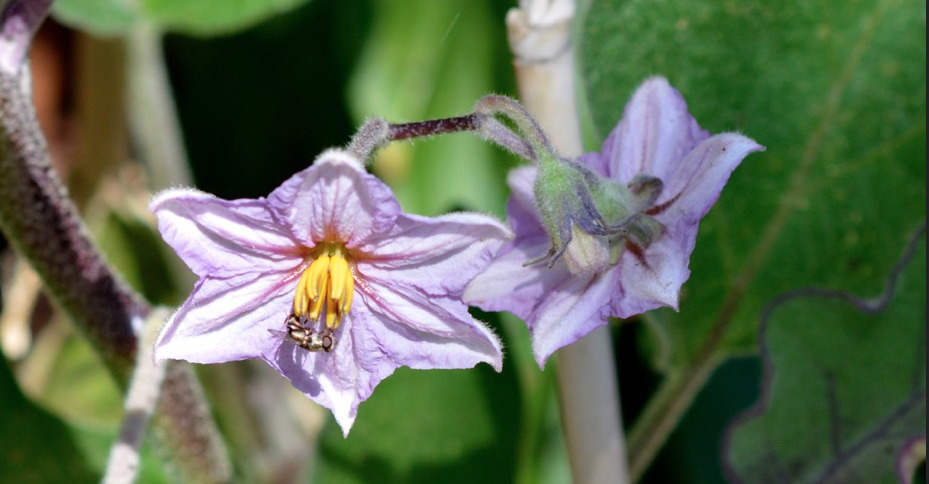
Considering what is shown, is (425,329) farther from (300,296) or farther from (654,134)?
(654,134)

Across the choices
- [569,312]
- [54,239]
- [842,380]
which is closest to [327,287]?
[569,312]

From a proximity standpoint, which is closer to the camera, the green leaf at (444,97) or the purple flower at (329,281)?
the purple flower at (329,281)

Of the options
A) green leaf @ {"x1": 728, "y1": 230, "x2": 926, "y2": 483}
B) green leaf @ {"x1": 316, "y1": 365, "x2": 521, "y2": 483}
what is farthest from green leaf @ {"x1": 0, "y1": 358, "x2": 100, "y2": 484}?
green leaf @ {"x1": 728, "y1": 230, "x2": 926, "y2": 483}

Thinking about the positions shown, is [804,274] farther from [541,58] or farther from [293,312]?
[293,312]

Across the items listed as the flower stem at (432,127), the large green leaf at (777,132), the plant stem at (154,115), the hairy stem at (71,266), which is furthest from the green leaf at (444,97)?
the flower stem at (432,127)

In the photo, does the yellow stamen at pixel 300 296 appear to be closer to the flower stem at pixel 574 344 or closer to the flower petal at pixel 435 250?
the flower petal at pixel 435 250

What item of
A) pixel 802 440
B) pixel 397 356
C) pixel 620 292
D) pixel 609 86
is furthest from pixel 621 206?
pixel 802 440

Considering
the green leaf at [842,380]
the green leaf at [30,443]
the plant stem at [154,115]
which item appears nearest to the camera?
the green leaf at [842,380]
